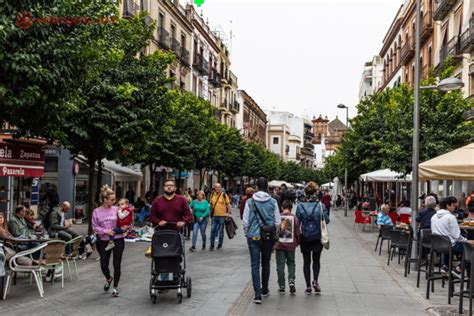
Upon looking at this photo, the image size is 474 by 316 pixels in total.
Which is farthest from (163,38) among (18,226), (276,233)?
(276,233)

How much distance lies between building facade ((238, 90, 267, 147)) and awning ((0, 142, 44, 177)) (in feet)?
181

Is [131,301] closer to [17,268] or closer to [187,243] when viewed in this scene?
[17,268]

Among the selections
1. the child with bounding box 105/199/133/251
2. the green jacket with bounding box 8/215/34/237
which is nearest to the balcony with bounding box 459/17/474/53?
the child with bounding box 105/199/133/251

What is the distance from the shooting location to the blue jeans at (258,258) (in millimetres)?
8836

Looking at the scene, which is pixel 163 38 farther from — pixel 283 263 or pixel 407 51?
pixel 283 263

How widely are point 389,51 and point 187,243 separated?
133ft

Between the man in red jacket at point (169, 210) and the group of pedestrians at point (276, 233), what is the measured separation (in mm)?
961

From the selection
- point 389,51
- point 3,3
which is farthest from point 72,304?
point 389,51

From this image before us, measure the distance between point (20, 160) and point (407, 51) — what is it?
31.9 meters

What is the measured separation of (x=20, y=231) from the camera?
11359 millimetres

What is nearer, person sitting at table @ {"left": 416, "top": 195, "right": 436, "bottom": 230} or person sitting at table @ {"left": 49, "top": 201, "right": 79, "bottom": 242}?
person sitting at table @ {"left": 49, "top": 201, "right": 79, "bottom": 242}

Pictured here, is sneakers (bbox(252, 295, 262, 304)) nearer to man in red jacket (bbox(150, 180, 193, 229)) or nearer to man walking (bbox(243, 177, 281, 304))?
man walking (bbox(243, 177, 281, 304))

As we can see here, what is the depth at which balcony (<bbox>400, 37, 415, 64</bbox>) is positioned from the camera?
Answer: 40213mm

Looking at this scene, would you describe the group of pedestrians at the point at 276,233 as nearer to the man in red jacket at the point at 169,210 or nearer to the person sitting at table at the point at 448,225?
the man in red jacket at the point at 169,210
